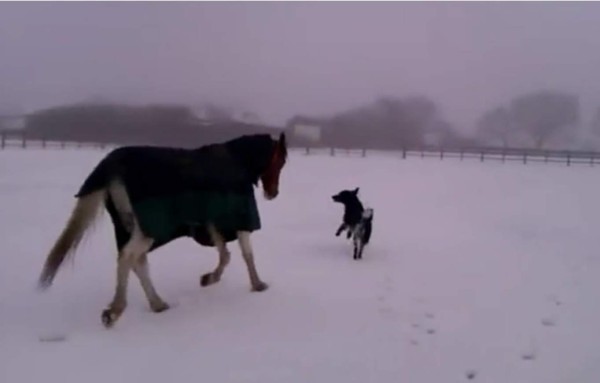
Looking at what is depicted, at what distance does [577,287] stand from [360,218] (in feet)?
9.71

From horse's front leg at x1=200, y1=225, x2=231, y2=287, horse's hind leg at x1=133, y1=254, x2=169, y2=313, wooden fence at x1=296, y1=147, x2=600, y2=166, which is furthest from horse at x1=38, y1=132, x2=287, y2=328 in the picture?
wooden fence at x1=296, y1=147, x2=600, y2=166

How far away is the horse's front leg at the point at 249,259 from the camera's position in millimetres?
6090

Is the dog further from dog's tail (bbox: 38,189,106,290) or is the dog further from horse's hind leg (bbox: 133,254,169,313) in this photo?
dog's tail (bbox: 38,189,106,290)

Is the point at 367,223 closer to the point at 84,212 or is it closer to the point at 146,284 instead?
the point at 146,284

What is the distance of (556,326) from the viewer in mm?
5184

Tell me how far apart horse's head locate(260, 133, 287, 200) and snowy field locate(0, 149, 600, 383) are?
107 cm

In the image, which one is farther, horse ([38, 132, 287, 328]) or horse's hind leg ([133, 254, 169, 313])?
horse's hind leg ([133, 254, 169, 313])

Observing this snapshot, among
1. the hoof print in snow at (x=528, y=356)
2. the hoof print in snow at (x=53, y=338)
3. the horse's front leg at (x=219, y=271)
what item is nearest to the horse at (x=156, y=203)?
the horse's front leg at (x=219, y=271)

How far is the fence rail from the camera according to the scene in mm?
39531

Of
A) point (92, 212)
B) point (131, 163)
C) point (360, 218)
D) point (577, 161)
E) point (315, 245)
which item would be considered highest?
point (131, 163)

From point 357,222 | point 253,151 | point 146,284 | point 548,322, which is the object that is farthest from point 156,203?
point 357,222

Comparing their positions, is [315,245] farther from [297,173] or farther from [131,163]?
[297,173]

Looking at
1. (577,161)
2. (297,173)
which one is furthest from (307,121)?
(297,173)

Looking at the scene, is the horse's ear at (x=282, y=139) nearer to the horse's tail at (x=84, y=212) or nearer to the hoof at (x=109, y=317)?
the horse's tail at (x=84, y=212)
